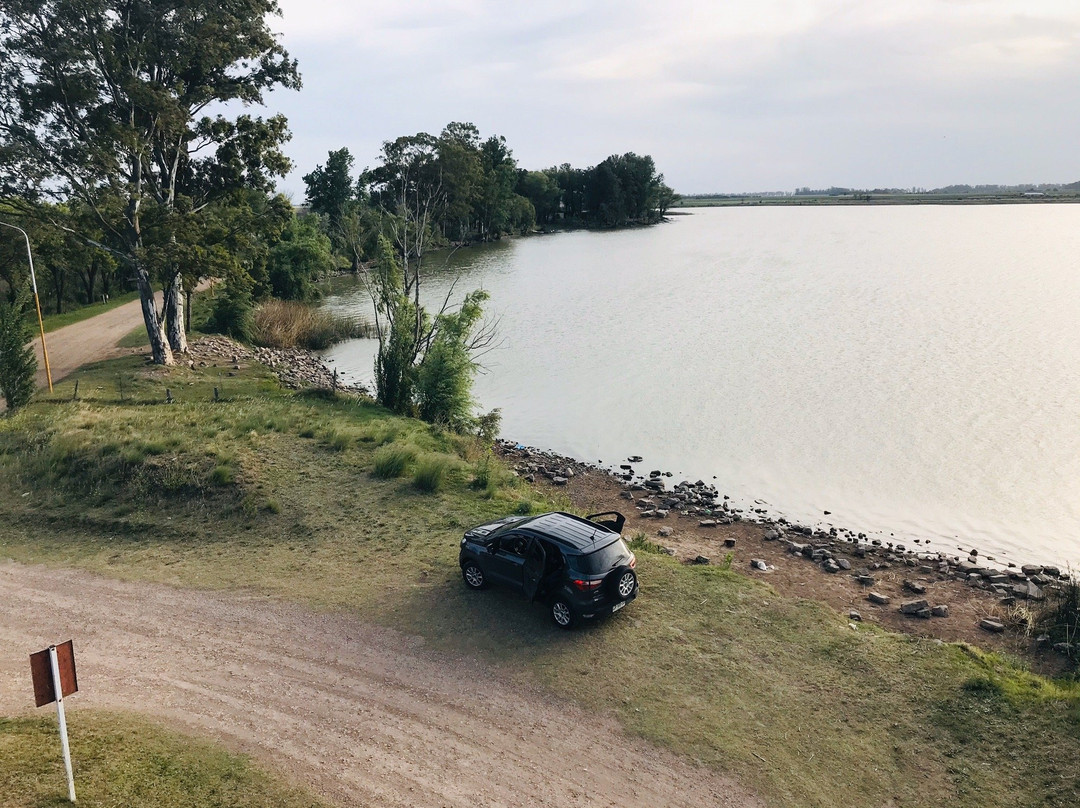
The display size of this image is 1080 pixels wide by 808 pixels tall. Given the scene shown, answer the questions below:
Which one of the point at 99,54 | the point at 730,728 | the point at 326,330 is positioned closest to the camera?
the point at 730,728

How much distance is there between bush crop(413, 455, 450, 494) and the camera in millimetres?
19594

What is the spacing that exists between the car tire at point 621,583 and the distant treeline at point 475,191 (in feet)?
73.4

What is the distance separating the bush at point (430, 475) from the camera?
64.3 ft

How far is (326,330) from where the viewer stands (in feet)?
167

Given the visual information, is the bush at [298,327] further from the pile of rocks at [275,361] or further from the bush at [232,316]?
the pile of rocks at [275,361]

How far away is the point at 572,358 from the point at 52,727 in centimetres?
3643

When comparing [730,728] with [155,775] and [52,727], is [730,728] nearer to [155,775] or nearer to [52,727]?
[155,775]

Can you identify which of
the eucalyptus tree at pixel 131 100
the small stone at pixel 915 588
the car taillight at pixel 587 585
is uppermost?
the eucalyptus tree at pixel 131 100

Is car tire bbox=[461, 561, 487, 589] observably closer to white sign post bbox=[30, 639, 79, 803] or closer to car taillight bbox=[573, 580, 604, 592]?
car taillight bbox=[573, 580, 604, 592]

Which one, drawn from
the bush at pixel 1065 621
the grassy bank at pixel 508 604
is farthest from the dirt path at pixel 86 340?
the bush at pixel 1065 621

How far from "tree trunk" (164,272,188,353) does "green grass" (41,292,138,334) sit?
1089 cm

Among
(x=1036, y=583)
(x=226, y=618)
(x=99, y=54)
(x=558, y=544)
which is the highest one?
(x=99, y=54)

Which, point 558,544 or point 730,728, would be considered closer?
point 730,728

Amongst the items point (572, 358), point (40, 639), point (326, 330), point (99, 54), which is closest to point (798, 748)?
point (40, 639)
